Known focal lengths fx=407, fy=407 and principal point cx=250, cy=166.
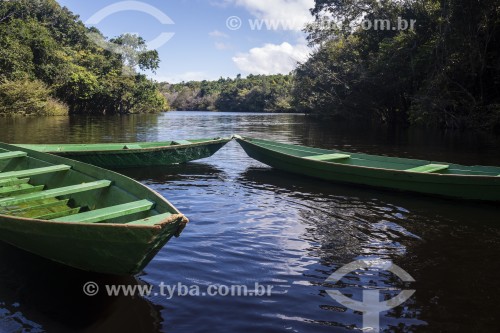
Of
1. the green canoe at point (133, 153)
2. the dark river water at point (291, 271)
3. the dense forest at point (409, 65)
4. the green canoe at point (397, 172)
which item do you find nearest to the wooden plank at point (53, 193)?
the dark river water at point (291, 271)

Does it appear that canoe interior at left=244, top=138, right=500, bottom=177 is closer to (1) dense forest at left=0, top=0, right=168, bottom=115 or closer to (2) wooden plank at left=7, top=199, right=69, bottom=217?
(2) wooden plank at left=7, top=199, right=69, bottom=217

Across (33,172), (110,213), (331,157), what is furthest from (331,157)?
(110,213)

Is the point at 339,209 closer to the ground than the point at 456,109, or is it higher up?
closer to the ground

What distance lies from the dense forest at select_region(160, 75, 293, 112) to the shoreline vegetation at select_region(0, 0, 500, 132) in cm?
2784

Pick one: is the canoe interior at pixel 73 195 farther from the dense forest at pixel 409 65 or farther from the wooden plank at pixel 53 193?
the dense forest at pixel 409 65

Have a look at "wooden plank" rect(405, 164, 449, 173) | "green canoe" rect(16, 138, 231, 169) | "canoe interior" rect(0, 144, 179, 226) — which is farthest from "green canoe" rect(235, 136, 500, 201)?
"canoe interior" rect(0, 144, 179, 226)

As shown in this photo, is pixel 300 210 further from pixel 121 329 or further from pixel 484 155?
pixel 484 155

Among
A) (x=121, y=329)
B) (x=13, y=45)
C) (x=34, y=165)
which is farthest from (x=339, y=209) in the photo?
(x=13, y=45)

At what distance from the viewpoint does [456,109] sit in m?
22.6

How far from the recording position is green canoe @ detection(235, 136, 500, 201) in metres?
8.04

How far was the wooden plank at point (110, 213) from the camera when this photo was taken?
407 centimetres

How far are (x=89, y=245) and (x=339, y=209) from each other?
5327 mm

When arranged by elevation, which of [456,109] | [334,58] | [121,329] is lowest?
[121,329]

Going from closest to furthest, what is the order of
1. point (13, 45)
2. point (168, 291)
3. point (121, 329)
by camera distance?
point (121, 329) → point (168, 291) → point (13, 45)
